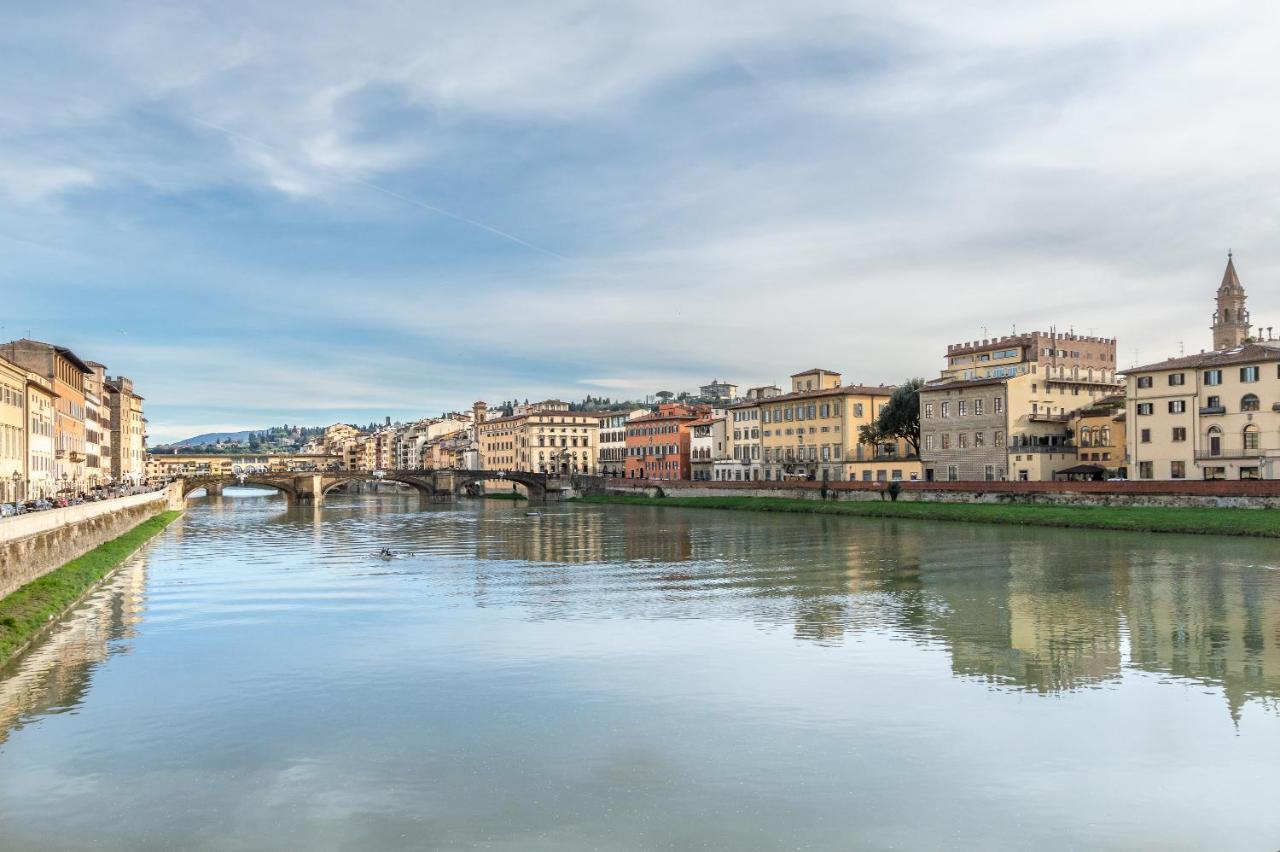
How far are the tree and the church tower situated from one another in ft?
136

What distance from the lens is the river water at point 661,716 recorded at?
38.6ft

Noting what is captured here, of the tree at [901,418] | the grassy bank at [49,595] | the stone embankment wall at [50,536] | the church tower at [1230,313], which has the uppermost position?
the church tower at [1230,313]

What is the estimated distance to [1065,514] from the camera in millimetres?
54469

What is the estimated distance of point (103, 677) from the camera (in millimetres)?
19484

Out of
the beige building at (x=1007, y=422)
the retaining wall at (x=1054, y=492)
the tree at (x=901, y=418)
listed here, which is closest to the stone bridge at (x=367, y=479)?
the retaining wall at (x=1054, y=492)

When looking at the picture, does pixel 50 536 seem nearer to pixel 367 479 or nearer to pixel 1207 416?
pixel 1207 416

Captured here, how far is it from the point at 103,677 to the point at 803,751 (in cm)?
1349

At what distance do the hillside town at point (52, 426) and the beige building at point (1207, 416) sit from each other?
55852 mm

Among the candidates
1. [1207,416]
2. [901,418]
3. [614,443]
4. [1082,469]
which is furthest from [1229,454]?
[614,443]

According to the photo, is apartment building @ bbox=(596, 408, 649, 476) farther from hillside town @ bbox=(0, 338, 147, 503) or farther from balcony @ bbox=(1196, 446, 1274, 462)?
balcony @ bbox=(1196, 446, 1274, 462)

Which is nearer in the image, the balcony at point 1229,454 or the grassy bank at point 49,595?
the grassy bank at point 49,595

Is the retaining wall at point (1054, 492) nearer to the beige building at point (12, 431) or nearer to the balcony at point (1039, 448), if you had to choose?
the balcony at point (1039, 448)

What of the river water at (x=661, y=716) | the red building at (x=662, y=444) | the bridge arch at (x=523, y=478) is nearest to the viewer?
the river water at (x=661, y=716)

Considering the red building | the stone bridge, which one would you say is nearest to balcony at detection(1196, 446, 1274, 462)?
the red building
